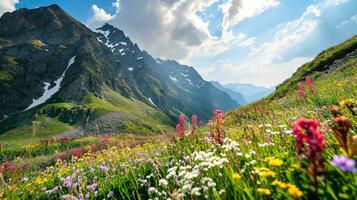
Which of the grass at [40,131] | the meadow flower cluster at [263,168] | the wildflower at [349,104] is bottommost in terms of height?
the meadow flower cluster at [263,168]

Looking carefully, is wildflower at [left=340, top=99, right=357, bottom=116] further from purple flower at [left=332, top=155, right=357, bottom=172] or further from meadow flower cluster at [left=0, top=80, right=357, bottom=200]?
purple flower at [left=332, top=155, right=357, bottom=172]

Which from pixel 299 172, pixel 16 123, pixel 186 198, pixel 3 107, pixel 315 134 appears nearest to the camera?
pixel 315 134

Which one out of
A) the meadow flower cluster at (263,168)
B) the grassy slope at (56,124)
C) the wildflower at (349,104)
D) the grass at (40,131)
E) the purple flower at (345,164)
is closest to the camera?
the purple flower at (345,164)

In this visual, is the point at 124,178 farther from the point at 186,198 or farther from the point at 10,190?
the point at 10,190

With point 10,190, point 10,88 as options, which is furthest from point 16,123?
point 10,190

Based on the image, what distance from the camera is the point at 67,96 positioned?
192250 mm

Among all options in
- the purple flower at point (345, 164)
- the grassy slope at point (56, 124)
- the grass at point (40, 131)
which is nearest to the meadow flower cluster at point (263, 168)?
the purple flower at point (345, 164)

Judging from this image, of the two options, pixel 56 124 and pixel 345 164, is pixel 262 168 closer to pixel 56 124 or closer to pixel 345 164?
pixel 345 164

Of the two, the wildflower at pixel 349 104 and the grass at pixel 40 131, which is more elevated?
the grass at pixel 40 131

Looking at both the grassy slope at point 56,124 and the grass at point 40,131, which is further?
the grassy slope at point 56,124

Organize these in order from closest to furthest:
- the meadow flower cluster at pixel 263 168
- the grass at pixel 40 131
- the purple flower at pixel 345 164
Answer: the purple flower at pixel 345 164, the meadow flower cluster at pixel 263 168, the grass at pixel 40 131

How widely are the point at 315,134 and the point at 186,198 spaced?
2891mm

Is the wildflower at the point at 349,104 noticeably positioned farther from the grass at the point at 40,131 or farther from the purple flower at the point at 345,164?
the grass at the point at 40,131

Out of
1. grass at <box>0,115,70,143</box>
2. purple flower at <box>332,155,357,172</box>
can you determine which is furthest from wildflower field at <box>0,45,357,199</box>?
grass at <box>0,115,70,143</box>
